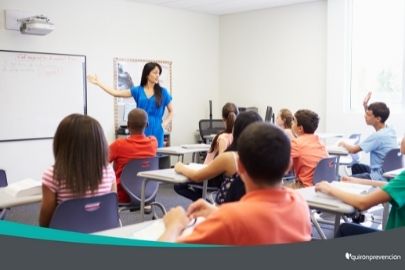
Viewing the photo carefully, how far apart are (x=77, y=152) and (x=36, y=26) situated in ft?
13.2

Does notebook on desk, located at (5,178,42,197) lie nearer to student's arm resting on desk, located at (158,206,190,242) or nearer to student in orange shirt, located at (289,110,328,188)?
student's arm resting on desk, located at (158,206,190,242)

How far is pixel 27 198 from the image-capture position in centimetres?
236

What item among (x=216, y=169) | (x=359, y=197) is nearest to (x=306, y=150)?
(x=216, y=169)

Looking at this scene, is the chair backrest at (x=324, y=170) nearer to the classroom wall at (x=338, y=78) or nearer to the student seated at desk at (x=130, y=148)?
the student seated at desk at (x=130, y=148)

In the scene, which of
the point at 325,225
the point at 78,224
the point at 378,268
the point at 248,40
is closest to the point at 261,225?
the point at 378,268

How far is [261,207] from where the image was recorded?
1.34 metres

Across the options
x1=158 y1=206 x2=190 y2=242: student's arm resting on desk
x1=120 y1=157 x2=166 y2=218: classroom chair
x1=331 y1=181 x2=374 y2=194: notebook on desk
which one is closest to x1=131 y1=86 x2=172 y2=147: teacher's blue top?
x1=120 y1=157 x2=166 y2=218: classroom chair

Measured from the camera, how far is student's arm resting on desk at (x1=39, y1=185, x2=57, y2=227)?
2.06m

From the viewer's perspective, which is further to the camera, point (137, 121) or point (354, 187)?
point (137, 121)

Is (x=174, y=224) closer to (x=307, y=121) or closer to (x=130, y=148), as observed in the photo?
(x=130, y=148)

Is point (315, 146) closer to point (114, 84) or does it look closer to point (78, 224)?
point (78, 224)

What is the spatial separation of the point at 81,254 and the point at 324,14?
6365 millimetres

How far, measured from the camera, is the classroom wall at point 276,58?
282 inches

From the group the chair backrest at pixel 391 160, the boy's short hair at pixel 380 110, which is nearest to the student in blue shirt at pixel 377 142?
the boy's short hair at pixel 380 110
